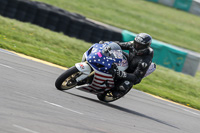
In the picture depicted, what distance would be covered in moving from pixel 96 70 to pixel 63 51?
26.1ft

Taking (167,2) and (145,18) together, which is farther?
(167,2)

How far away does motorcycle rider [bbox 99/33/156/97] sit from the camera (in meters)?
8.16

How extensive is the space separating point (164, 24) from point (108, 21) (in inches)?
276

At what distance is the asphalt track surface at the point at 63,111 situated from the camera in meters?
5.36

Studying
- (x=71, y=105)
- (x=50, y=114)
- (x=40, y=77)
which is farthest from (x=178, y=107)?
(x=50, y=114)

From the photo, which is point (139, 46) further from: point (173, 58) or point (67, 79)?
point (173, 58)

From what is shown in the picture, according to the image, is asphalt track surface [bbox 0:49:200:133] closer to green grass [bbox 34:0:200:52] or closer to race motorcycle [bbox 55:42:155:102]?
race motorcycle [bbox 55:42:155:102]

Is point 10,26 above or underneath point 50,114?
underneath

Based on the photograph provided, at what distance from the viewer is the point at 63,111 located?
6.40 meters

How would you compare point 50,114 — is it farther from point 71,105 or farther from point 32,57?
point 32,57

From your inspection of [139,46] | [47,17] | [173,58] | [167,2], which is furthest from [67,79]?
[167,2]

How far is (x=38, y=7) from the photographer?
17156 millimetres

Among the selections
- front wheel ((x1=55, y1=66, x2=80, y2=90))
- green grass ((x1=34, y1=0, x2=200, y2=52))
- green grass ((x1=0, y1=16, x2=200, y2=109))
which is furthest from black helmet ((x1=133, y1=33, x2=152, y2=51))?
green grass ((x1=34, y1=0, x2=200, y2=52))

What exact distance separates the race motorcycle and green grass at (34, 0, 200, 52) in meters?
19.5
